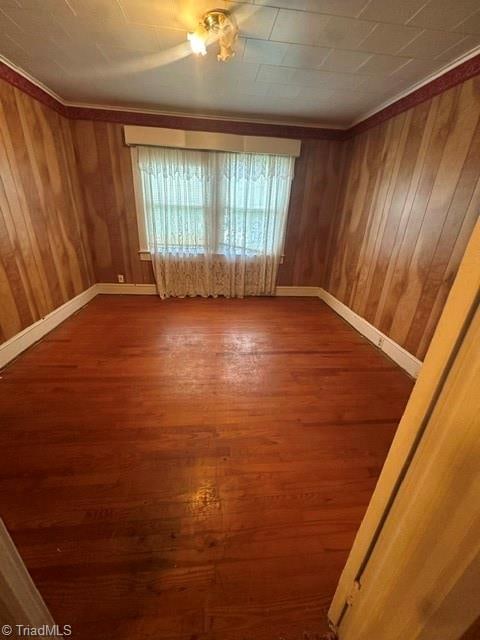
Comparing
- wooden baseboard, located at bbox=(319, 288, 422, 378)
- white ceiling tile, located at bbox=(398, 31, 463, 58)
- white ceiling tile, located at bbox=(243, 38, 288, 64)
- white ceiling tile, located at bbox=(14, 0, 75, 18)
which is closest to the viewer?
white ceiling tile, located at bbox=(14, 0, 75, 18)

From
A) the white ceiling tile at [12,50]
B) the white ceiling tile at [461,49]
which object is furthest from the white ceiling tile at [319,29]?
the white ceiling tile at [12,50]

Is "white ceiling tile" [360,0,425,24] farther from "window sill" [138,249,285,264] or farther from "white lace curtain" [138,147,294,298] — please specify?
"window sill" [138,249,285,264]

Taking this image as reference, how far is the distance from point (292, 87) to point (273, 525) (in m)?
3.23

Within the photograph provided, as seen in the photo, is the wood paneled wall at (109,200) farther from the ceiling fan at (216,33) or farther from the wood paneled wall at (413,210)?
→ the wood paneled wall at (413,210)

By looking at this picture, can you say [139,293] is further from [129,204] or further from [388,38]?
[388,38]

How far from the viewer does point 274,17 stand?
1484mm

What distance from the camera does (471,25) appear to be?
149 cm

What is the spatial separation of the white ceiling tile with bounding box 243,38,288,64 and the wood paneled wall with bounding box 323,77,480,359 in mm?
1288

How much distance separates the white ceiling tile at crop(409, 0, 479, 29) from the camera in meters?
1.33

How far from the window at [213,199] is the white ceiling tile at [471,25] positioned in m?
1.91

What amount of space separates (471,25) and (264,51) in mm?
1222

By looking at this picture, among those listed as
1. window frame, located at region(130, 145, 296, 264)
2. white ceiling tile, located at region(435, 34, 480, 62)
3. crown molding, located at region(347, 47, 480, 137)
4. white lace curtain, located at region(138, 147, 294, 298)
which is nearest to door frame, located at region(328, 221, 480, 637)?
white ceiling tile, located at region(435, 34, 480, 62)

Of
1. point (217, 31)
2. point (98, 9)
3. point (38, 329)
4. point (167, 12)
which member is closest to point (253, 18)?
point (217, 31)

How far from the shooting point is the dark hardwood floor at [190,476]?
36.4 inches
